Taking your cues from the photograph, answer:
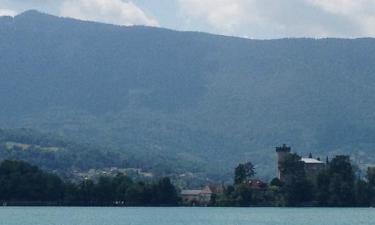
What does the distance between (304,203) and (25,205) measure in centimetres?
3712

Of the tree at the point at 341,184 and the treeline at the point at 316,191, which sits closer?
the tree at the point at 341,184

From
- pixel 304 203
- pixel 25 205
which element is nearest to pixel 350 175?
pixel 304 203

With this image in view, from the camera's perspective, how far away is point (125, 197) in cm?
15638

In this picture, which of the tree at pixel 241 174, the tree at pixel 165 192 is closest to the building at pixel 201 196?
the tree at pixel 241 174

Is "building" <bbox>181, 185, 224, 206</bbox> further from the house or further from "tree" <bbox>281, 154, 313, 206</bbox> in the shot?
"tree" <bbox>281, 154, 313, 206</bbox>

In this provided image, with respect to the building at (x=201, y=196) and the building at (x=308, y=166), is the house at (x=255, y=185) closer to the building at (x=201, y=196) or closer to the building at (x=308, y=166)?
the building at (x=308, y=166)

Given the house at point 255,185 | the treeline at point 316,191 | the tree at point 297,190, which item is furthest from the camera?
the house at point 255,185

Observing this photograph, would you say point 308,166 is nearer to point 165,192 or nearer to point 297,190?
point 297,190

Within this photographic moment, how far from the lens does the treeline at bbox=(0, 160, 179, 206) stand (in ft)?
514

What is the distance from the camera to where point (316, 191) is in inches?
6156

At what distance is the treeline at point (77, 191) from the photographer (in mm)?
156625

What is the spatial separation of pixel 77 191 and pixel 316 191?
31.8 meters

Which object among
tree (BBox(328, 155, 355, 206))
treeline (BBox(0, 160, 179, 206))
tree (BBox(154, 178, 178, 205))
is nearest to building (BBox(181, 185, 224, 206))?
tree (BBox(154, 178, 178, 205))

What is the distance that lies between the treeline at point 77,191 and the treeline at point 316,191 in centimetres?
956
